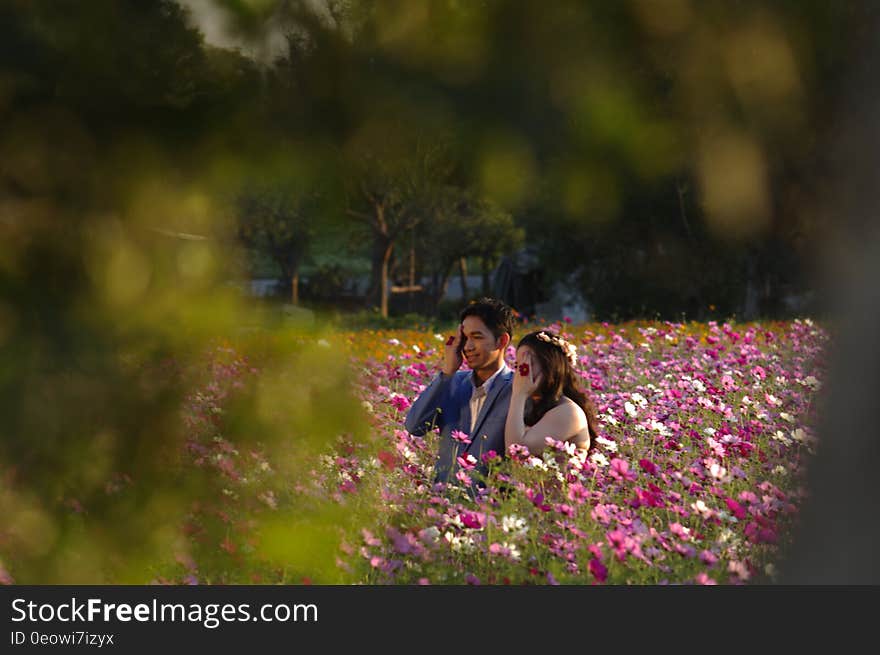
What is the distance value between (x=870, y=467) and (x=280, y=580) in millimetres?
634

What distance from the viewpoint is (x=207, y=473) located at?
2.99ft

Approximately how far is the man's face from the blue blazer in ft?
0.20

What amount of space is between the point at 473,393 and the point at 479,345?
0.64 feet

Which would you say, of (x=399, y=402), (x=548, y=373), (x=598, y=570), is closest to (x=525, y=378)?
(x=548, y=373)

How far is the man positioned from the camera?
3.81 m

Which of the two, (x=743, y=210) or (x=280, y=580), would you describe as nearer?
(x=743, y=210)

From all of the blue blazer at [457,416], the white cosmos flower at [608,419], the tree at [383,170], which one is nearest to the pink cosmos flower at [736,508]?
the blue blazer at [457,416]

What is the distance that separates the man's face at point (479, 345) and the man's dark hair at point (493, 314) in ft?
0.06

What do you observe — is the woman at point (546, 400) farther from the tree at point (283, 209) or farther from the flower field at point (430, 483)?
the tree at point (283, 209)

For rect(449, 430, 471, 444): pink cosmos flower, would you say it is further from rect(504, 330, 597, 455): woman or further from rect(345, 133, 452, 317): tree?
rect(345, 133, 452, 317): tree

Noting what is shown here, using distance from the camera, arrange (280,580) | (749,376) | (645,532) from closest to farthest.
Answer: (280,580)
(645,532)
(749,376)

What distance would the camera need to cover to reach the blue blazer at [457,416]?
3803 millimetres
